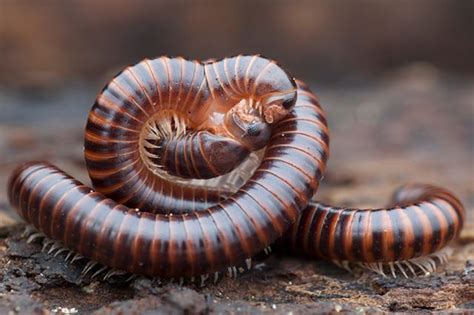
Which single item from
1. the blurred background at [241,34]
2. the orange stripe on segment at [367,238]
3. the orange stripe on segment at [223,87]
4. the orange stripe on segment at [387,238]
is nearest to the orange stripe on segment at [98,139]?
the orange stripe on segment at [223,87]

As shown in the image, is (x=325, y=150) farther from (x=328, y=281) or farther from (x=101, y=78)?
(x=101, y=78)

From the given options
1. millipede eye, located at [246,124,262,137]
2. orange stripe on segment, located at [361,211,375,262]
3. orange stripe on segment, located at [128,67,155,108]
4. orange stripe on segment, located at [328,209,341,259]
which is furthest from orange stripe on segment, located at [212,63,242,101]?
orange stripe on segment, located at [361,211,375,262]

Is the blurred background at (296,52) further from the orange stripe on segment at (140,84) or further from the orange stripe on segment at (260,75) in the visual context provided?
the orange stripe on segment at (140,84)

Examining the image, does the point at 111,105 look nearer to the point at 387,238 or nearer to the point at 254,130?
the point at 254,130

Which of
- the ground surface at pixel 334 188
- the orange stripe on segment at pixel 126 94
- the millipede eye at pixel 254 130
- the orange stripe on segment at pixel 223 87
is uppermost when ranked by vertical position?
the orange stripe on segment at pixel 223 87

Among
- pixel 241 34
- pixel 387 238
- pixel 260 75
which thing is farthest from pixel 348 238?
pixel 241 34

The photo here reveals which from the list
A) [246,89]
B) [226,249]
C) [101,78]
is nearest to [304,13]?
[101,78]
